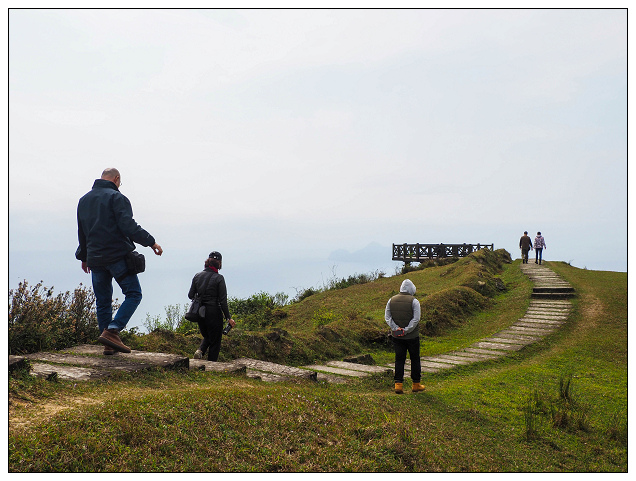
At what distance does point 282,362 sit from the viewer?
8531mm

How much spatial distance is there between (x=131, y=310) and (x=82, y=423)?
2.55m

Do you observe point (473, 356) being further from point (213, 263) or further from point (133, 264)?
point (133, 264)

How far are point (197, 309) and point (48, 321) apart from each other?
6.49 ft

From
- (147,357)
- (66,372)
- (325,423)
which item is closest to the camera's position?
(325,423)

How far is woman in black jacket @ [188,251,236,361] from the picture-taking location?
7.29 meters

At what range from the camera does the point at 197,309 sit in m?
7.28

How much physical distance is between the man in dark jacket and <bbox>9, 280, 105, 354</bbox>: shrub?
3.68 ft

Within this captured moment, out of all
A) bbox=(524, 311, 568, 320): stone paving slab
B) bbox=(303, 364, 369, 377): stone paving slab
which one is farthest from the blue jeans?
bbox=(524, 311, 568, 320): stone paving slab

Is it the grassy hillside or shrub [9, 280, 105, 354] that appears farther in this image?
shrub [9, 280, 105, 354]

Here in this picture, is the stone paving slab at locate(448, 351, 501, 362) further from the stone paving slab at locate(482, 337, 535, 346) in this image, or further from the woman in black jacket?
the woman in black jacket

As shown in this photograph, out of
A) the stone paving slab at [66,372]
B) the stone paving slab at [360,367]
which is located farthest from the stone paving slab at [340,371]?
the stone paving slab at [66,372]

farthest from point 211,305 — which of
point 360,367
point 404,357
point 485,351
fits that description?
point 485,351

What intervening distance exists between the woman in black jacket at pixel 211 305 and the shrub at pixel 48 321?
164 centimetres

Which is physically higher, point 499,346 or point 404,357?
point 404,357
